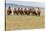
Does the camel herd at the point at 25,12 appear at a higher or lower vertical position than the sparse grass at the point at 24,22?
higher

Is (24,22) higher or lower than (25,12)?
lower

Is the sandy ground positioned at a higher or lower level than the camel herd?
lower

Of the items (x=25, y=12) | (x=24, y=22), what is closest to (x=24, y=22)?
(x=24, y=22)

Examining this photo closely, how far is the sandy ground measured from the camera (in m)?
0.75

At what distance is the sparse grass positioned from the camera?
29.4 inches

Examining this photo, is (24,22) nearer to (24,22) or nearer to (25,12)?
(24,22)

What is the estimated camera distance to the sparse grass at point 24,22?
2.45 ft

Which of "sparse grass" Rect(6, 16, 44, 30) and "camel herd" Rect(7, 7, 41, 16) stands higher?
"camel herd" Rect(7, 7, 41, 16)

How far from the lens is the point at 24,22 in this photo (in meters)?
0.77

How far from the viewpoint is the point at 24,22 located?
2.51 ft
